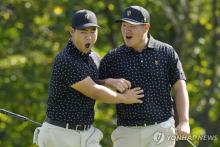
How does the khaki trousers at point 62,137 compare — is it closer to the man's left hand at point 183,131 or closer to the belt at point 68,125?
the belt at point 68,125

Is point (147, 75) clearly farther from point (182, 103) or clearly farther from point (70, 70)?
point (70, 70)

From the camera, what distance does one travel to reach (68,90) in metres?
6.44

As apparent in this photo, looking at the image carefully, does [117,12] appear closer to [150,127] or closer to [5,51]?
[5,51]

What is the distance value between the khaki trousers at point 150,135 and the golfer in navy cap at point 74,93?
1.33ft

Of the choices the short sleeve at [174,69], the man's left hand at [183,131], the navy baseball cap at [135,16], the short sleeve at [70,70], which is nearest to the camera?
the short sleeve at [70,70]

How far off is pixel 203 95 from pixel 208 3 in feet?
6.28

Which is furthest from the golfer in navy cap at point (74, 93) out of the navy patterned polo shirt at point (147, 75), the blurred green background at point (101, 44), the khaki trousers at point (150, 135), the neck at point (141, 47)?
the blurred green background at point (101, 44)

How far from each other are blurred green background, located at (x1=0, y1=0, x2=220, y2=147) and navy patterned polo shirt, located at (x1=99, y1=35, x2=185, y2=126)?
6821 millimetres

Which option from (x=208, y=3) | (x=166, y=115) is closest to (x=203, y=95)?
(x=208, y=3)

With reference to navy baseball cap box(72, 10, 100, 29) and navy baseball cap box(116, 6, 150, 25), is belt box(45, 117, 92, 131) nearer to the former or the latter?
navy baseball cap box(72, 10, 100, 29)

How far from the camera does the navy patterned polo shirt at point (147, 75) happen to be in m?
6.74

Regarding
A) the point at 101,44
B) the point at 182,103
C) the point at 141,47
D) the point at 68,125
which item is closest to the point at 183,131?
the point at 182,103

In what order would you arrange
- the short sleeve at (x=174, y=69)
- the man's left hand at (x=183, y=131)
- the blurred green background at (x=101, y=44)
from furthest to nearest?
1. the blurred green background at (x=101, y=44)
2. the short sleeve at (x=174, y=69)
3. the man's left hand at (x=183, y=131)

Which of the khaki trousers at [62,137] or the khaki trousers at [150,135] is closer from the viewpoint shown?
the khaki trousers at [62,137]
